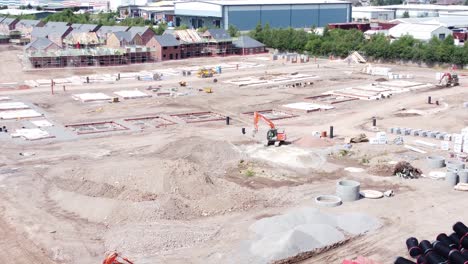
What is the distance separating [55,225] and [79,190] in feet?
10.6

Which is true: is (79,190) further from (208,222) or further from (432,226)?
(432,226)

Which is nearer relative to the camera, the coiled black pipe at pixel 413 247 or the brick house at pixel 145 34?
the coiled black pipe at pixel 413 247

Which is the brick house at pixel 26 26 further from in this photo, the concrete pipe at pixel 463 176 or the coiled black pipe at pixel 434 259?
the coiled black pipe at pixel 434 259

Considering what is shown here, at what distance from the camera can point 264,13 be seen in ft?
317

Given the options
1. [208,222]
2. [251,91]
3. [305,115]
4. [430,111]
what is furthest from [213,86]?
[208,222]

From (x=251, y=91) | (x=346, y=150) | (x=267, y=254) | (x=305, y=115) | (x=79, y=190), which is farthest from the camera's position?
(x=251, y=91)

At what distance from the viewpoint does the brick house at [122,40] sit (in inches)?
2817

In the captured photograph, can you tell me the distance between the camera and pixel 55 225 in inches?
776

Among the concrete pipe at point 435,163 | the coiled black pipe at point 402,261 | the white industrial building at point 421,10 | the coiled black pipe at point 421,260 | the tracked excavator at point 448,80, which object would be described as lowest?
the coiled black pipe at point 402,261

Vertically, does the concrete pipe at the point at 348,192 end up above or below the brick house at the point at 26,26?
below

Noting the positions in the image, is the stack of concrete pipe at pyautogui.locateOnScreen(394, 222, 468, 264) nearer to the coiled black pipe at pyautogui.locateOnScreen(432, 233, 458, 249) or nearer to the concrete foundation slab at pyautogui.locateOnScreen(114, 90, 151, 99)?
the coiled black pipe at pyautogui.locateOnScreen(432, 233, 458, 249)

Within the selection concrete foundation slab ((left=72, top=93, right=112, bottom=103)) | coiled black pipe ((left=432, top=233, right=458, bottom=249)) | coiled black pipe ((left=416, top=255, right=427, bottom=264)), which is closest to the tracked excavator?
concrete foundation slab ((left=72, top=93, right=112, bottom=103))

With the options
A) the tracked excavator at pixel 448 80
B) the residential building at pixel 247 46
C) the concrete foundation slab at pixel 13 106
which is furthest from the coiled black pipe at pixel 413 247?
the residential building at pixel 247 46

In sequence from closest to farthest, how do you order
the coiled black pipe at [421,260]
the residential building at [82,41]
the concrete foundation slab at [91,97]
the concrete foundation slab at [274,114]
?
1. the coiled black pipe at [421,260]
2. the concrete foundation slab at [274,114]
3. the concrete foundation slab at [91,97]
4. the residential building at [82,41]
